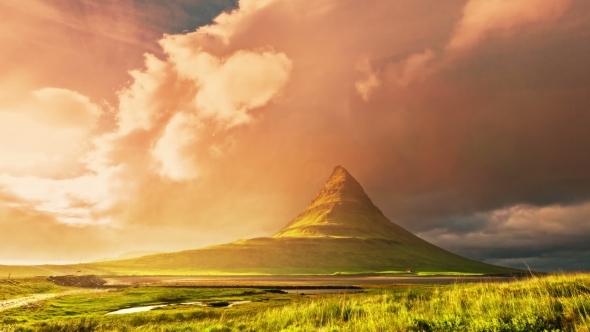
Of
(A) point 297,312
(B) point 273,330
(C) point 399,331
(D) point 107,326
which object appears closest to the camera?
(C) point 399,331

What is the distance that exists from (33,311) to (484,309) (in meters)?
59.8

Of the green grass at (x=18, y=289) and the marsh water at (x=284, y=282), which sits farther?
the marsh water at (x=284, y=282)

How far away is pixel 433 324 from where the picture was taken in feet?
60.5

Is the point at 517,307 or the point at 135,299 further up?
the point at 517,307

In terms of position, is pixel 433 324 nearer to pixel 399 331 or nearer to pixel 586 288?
pixel 399 331

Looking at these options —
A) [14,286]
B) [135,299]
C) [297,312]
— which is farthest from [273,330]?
[14,286]

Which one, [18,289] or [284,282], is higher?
[18,289]

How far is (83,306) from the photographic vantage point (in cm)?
6231

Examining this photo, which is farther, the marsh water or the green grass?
the marsh water

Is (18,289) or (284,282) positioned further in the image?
(284,282)

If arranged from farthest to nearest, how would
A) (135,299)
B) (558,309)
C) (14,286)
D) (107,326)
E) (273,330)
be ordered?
(14,286) < (135,299) < (107,326) < (273,330) < (558,309)

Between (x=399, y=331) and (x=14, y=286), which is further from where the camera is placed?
(x=14, y=286)

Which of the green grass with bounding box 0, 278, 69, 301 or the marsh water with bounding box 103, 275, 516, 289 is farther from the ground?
the green grass with bounding box 0, 278, 69, 301

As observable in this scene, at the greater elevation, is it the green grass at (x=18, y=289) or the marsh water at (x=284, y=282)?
the green grass at (x=18, y=289)
